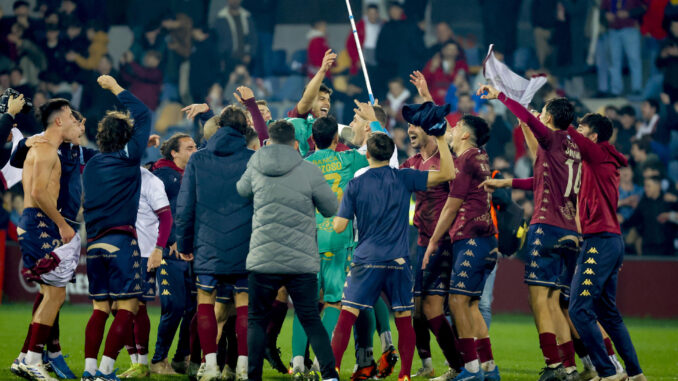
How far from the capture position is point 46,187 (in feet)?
25.0

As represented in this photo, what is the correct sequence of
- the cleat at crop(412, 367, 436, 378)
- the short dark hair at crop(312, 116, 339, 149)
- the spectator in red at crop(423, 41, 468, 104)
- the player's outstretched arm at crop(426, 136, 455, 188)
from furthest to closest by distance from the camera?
the spectator in red at crop(423, 41, 468, 104) → the cleat at crop(412, 367, 436, 378) → the short dark hair at crop(312, 116, 339, 149) → the player's outstretched arm at crop(426, 136, 455, 188)

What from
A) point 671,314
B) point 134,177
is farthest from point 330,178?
point 671,314

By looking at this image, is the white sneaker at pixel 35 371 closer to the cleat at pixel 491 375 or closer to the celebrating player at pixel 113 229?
the celebrating player at pixel 113 229

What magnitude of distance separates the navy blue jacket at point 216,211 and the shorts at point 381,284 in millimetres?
954

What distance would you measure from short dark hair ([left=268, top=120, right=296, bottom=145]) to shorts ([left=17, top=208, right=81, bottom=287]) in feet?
7.10

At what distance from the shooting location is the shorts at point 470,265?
26.4 feet

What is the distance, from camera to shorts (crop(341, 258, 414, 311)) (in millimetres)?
7398

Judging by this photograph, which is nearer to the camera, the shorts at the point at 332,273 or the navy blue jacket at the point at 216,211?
the navy blue jacket at the point at 216,211

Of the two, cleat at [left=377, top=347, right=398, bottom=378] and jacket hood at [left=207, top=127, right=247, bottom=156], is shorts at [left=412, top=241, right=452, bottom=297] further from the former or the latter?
jacket hood at [left=207, top=127, right=247, bottom=156]

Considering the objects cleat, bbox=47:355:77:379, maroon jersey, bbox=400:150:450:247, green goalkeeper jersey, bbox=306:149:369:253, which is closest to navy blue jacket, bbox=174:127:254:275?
→ green goalkeeper jersey, bbox=306:149:369:253

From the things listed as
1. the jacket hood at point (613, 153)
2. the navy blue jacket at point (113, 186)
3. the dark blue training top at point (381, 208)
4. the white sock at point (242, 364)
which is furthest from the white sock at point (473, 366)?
the navy blue jacket at point (113, 186)

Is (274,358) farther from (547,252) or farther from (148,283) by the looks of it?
(547,252)

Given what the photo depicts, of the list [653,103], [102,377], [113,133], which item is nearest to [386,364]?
[102,377]

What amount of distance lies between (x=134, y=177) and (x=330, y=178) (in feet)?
6.00
